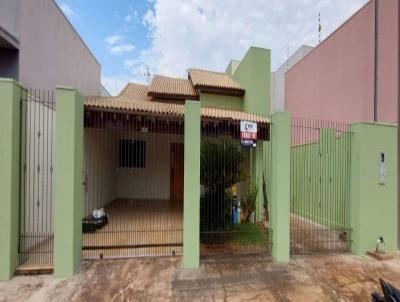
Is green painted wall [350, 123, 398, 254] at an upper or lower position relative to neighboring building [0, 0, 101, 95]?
lower

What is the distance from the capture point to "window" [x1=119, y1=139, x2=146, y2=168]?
7826 mm

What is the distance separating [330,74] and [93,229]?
32.4 feet

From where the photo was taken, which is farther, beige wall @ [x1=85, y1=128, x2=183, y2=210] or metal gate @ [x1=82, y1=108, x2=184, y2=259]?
beige wall @ [x1=85, y1=128, x2=183, y2=210]

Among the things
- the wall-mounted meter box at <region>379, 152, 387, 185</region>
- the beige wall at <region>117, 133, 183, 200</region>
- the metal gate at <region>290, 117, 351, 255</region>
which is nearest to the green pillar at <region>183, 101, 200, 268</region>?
the metal gate at <region>290, 117, 351, 255</region>

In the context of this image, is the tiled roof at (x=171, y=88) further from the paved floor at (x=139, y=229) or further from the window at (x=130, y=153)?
the paved floor at (x=139, y=229)

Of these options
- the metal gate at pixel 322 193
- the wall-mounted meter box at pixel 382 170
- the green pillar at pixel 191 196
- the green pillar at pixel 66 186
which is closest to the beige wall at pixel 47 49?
the green pillar at pixel 66 186

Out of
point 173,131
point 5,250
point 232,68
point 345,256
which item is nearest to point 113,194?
point 173,131

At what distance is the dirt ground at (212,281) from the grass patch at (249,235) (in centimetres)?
67

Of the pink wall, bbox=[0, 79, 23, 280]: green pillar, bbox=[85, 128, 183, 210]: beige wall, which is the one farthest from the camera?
bbox=[85, 128, 183, 210]: beige wall

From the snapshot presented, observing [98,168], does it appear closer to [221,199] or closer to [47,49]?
[47,49]

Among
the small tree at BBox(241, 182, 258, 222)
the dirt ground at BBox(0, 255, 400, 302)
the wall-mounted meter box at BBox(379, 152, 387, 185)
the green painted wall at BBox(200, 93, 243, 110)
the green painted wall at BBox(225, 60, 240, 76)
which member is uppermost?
the green painted wall at BBox(225, 60, 240, 76)

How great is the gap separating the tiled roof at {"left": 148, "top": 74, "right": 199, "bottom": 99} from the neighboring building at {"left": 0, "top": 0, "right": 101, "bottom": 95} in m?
3.02

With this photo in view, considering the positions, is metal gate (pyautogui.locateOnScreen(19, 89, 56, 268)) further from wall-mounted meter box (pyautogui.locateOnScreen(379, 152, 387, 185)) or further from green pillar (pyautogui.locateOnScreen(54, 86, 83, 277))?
wall-mounted meter box (pyautogui.locateOnScreen(379, 152, 387, 185))

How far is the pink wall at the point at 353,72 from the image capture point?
7523mm
